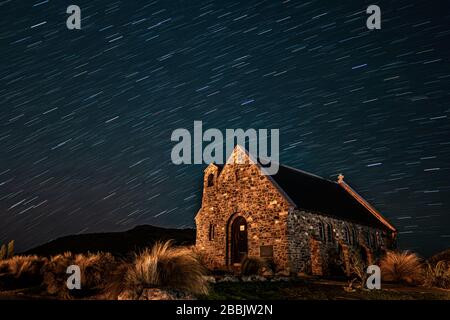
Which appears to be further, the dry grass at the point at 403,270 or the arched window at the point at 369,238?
the arched window at the point at 369,238

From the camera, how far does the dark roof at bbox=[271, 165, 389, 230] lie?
85.4 ft

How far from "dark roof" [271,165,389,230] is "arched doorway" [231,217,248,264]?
404 centimetres

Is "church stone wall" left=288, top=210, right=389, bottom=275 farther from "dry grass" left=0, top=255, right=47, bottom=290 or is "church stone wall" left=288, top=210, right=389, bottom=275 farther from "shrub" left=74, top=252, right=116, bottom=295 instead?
"dry grass" left=0, top=255, right=47, bottom=290

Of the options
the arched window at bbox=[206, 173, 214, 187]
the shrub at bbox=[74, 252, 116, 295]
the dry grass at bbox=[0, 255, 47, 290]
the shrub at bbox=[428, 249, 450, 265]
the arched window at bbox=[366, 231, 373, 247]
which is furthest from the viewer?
the shrub at bbox=[428, 249, 450, 265]

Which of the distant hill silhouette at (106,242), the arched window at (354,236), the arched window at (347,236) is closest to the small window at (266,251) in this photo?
the arched window at (347,236)

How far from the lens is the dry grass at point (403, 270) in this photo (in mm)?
20625

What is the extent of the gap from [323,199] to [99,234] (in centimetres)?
6374

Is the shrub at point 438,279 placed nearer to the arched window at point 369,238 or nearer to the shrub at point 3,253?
the arched window at point 369,238

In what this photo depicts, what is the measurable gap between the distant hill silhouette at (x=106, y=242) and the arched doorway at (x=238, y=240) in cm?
3385

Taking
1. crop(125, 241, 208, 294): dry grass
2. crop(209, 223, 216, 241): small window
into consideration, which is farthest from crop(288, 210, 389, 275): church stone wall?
crop(125, 241, 208, 294): dry grass

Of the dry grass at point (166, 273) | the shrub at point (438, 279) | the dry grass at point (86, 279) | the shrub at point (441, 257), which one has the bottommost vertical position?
the shrub at point (441, 257)
